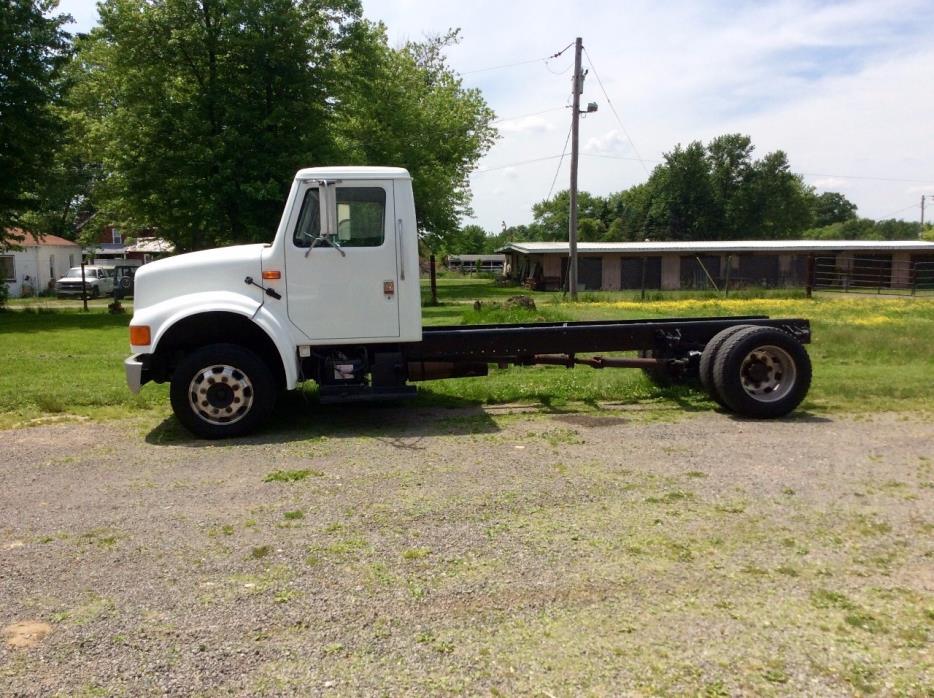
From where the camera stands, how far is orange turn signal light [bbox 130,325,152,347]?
23.8 ft

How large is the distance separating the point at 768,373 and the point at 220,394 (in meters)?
5.76

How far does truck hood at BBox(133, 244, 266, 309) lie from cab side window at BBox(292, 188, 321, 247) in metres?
0.43

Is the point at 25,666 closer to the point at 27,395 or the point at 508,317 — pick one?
the point at 27,395

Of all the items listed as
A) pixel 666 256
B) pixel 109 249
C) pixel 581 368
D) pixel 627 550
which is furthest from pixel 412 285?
pixel 109 249

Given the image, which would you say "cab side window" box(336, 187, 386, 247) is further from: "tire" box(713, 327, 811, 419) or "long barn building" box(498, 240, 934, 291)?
"long barn building" box(498, 240, 934, 291)

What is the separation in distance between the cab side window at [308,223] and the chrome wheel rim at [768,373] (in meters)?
4.70

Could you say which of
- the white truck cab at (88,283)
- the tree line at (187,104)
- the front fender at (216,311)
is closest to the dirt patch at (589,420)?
the front fender at (216,311)

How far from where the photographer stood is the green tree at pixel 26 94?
2425cm

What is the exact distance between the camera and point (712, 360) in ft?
27.5

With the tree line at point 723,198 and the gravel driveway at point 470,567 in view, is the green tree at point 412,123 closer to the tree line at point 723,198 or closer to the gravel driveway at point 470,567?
the gravel driveway at point 470,567

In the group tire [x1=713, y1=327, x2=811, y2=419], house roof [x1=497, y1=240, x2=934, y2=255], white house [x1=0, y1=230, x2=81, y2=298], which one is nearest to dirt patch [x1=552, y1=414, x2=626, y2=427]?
tire [x1=713, y1=327, x2=811, y2=419]

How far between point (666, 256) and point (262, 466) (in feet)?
132

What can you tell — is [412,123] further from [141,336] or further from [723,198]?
[723,198]

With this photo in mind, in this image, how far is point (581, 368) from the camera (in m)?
11.8
